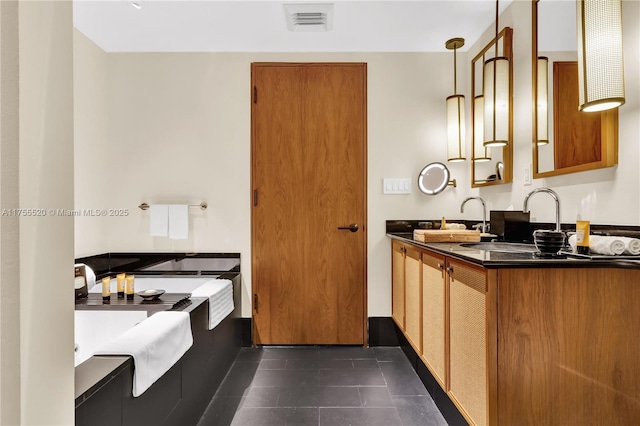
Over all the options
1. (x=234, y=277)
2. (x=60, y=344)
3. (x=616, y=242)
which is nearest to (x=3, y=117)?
(x=60, y=344)

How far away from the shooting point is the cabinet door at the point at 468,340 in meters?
1.29

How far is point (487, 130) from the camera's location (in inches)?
85.8

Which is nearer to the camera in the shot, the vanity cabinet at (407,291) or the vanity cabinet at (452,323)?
the vanity cabinet at (452,323)

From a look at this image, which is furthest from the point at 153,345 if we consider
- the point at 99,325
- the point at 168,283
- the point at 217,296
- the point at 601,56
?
the point at 601,56

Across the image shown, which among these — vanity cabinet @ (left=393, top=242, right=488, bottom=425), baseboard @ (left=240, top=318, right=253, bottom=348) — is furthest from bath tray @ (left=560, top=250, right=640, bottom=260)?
baseboard @ (left=240, top=318, right=253, bottom=348)

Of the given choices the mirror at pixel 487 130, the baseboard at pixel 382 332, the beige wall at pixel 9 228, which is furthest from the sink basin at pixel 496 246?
the beige wall at pixel 9 228

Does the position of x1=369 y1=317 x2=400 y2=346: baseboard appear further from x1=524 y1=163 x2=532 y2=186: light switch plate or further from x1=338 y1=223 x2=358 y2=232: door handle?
x1=524 y1=163 x2=532 y2=186: light switch plate

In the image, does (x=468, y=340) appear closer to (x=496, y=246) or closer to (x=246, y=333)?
(x=496, y=246)

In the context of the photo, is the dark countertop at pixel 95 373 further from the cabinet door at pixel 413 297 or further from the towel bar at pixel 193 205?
the towel bar at pixel 193 205

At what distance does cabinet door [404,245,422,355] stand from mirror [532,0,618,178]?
805 millimetres

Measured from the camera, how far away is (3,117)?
0.49 meters

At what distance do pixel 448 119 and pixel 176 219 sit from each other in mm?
2227

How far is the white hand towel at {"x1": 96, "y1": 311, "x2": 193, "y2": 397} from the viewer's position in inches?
46.0

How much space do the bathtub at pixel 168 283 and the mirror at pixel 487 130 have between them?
207 centimetres
